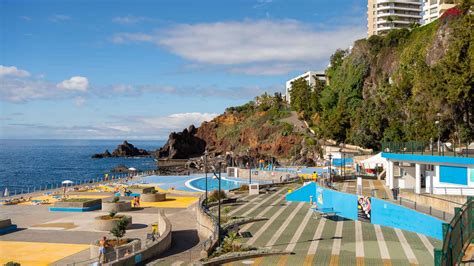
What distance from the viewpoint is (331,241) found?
24.3m

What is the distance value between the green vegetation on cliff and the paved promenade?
28.6 metres

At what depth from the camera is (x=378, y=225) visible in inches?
1121

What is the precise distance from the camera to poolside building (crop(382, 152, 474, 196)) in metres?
27.2

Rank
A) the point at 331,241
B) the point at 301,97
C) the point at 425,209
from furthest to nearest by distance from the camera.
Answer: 1. the point at 301,97
2. the point at 425,209
3. the point at 331,241

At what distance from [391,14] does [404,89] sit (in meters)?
65.7

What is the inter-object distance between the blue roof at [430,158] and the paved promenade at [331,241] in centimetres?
545

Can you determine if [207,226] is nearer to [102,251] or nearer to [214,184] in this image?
[102,251]

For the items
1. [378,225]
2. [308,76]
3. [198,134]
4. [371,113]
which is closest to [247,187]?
[378,225]

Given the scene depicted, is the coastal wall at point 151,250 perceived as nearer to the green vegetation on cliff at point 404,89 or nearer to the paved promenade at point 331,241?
the paved promenade at point 331,241

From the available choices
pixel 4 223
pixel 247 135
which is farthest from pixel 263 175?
pixel 247 135

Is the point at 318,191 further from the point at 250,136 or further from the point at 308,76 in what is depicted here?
the point at 308,76

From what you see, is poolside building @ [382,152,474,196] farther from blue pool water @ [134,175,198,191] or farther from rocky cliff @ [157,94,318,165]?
rocky cliff @ [157,94,318,165]

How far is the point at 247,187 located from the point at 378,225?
860 inches

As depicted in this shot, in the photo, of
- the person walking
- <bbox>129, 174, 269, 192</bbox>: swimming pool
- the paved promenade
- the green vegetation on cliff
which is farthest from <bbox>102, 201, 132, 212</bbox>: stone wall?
the green vegetation on cliff
